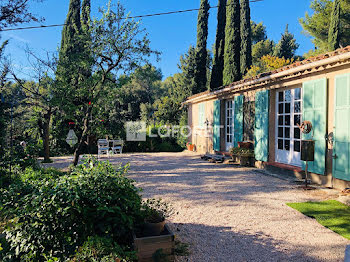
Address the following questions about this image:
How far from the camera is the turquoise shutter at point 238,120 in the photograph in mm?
8969


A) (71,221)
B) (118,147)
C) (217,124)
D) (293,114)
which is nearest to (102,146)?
(118,147)

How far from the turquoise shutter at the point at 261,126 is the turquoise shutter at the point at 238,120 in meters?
0.95

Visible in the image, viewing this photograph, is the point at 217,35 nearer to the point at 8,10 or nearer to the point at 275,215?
the point at 8,10

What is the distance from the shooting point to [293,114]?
680cm

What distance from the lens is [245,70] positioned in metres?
17.9

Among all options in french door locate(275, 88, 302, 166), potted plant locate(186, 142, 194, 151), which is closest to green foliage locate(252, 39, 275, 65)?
potted plant locate(186, 142, 194, 151)

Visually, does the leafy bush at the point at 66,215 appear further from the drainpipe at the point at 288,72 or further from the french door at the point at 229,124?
the french door at the point at 229,124

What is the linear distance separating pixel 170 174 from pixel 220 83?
1058 cm

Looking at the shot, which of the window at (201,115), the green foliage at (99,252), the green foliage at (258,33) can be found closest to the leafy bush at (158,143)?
the window at (201,115)

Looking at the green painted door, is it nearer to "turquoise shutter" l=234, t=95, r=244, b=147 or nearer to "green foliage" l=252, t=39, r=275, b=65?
"turquoise shutter" l=234, t=95, r=244, b=147

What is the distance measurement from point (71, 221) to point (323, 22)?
22.4 metres

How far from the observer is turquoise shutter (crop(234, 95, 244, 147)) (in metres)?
8.97

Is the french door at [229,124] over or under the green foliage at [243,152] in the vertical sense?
over

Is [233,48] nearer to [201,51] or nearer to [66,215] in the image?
[201,51]
